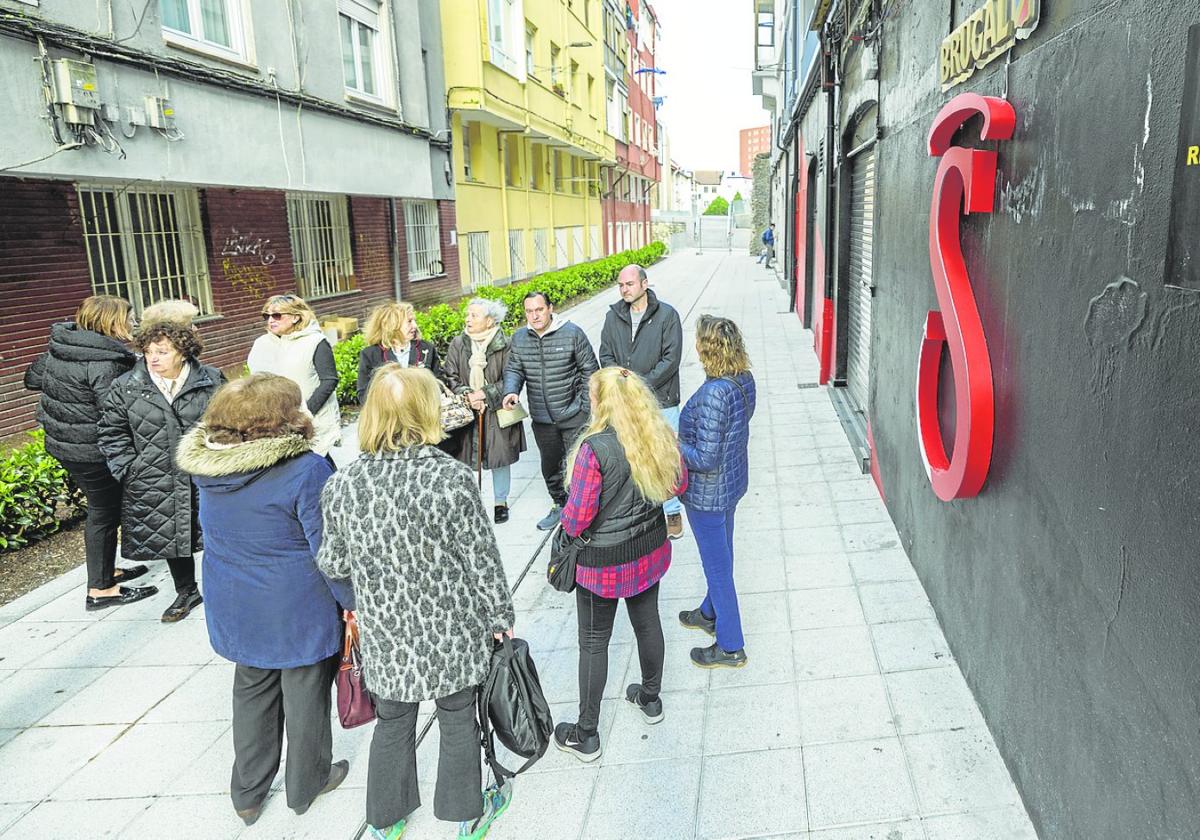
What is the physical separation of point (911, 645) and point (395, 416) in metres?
3.26

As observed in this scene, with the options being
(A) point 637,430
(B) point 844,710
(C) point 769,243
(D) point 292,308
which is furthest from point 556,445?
(C) point 769,243

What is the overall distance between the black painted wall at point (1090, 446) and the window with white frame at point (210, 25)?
8.60m

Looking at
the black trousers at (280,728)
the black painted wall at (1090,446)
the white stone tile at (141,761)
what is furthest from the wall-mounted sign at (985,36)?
the white stone tile at (141,761)

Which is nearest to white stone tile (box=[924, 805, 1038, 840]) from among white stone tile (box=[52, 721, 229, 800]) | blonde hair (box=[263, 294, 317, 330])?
white stone tile (box=[52, 721, 229, 800])

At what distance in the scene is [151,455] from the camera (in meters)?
4.74

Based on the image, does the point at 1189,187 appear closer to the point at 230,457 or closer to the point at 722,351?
the point at 722,351

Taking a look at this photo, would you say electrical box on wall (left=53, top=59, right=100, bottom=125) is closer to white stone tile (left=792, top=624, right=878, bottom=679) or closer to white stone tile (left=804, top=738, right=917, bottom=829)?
white stone tile (left=792, top=624, right=878, bottom=679)

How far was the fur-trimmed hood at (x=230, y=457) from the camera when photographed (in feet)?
9.48

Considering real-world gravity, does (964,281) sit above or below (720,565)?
above

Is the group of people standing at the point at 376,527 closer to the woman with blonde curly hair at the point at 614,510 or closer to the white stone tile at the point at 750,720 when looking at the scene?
the woman with blonde curly hair at the point at 614,510

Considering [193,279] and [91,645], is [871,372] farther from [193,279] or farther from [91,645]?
[193,279]

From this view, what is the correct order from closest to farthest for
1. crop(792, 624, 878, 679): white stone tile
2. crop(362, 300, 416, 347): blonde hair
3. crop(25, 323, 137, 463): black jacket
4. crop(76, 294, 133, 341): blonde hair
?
crop(792, 624, 878, 679): white stone tile < crop(25, 323, 137, 463): black jacket < crop(76, 294, 133, 341): blonde hair < crop(362, 300, 416, 347): blonde hair

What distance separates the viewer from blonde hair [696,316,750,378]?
13.3 feet

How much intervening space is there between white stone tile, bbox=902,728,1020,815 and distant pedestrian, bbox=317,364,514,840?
190cm
